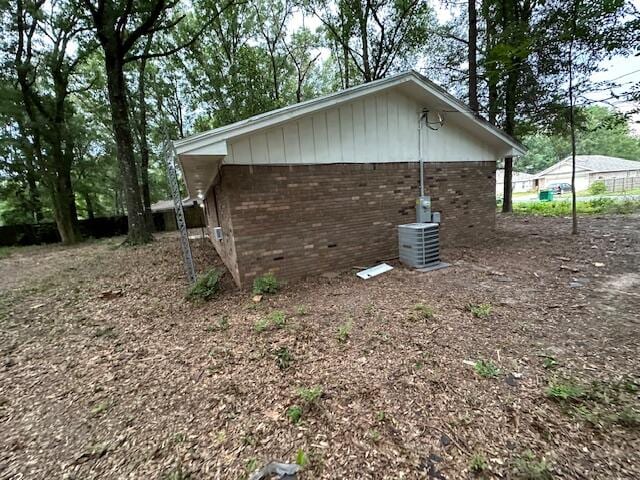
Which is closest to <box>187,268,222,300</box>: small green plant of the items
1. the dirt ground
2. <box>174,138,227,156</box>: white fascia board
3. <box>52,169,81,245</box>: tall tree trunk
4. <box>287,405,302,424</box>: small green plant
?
the dirt ground

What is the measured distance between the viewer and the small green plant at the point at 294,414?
6.72 ft

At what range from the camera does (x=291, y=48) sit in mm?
16422

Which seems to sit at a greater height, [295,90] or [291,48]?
[291,48]

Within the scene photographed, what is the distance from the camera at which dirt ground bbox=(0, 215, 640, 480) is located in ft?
5.72

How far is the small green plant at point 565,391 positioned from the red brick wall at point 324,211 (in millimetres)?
3805

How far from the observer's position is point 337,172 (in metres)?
5.43

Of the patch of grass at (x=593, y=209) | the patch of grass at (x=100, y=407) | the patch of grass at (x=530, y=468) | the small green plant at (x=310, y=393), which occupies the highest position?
the patch of grass at (x=593, y=209)

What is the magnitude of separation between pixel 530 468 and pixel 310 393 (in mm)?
1470

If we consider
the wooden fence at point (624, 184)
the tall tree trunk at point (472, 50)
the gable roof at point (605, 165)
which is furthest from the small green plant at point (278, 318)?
the gable roof at point (605, 165)

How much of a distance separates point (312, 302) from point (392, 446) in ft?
8.36

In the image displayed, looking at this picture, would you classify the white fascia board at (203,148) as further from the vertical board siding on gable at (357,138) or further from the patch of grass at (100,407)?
the patch of grass at (100,407)

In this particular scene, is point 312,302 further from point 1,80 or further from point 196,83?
point 1,80

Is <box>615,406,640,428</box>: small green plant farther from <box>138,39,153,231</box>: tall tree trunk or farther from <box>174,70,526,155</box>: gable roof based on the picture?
<box>138,39,153,231</box>: tall tree trunk

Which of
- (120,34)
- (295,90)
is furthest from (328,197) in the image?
(295,90)
